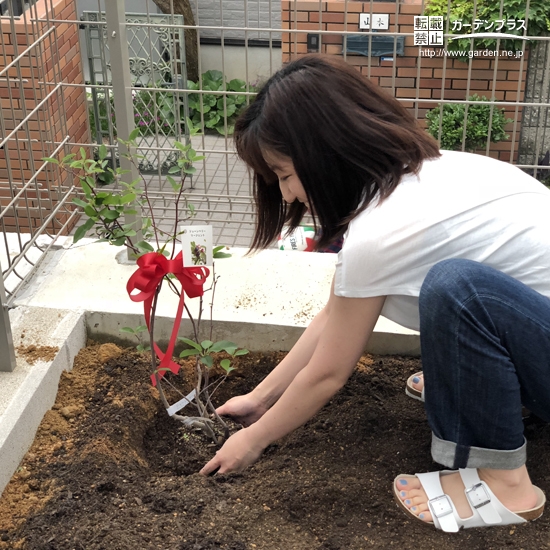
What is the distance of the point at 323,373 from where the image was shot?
1652 mm

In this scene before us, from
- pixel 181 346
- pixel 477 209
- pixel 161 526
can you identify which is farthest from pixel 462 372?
pixel 181 346

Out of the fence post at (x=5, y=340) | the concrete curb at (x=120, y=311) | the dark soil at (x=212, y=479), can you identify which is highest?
the fence post at (x=5, y=340)

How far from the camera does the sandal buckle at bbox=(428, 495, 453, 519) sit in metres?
1.64

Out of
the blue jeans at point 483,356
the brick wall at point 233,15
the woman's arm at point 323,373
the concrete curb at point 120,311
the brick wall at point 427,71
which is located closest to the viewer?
the blue jeans at point 483,356

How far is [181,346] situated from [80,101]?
5.84 feet

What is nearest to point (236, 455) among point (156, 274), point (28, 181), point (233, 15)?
point (156, 274)

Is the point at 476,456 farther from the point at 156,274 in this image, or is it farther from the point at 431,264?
the point at 156,274

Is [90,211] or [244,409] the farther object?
[244,409]

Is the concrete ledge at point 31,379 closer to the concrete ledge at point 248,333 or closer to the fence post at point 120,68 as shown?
the concrete ledge at point 248,333

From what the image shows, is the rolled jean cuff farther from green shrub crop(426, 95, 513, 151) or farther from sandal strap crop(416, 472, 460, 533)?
green shrub crop(426, 95, 513, 151)

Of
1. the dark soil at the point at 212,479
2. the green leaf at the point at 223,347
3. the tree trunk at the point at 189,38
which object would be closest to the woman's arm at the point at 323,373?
the dark soil at the point at 212,479

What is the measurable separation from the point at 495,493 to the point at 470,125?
3.31 m

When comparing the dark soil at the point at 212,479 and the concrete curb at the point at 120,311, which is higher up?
the concrete curb at the point at 120,311

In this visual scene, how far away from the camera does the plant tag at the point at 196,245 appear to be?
181cm
